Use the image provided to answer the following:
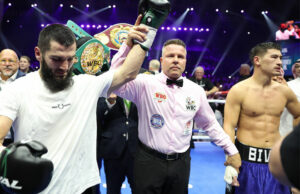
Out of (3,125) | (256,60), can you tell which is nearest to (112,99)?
(3,125)

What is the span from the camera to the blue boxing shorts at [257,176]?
7.19 feet

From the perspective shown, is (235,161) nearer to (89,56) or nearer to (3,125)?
(89,56)

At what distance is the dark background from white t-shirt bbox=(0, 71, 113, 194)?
1113cm

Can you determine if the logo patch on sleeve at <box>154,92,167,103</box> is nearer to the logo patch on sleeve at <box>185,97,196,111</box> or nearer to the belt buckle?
the logo patch on sleeve at <box>185,97,196,111</box>

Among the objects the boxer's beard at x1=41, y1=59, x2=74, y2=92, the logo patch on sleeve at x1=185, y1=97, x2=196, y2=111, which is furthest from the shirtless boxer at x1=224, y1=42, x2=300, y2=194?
the boxer's beard at x1=41, y1=59, x2=74, y2=92

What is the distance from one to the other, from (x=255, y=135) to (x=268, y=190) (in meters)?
0.49

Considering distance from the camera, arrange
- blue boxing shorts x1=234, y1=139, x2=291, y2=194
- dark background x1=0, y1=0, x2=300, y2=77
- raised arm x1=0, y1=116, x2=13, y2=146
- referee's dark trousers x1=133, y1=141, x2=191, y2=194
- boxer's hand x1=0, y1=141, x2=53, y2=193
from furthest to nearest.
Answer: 1. dark background x1=0, y1=0, x2=300, y2=77
2. blue boxing shorts x1=234, y1=139, x2=291, y2=194
3. referee's dark trousers x1=133, y1=141, x2=191, y2=194
4. raised arm x1=0, y1=116, x2=13, y2=146
5. boxer's hand x1=0, y1=141, x2=53, y2=193

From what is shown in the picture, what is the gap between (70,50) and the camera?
1.26 meters

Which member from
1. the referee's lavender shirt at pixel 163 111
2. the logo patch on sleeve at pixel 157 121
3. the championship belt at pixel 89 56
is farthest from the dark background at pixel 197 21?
the logo patch on sleeve at pixel 157 121

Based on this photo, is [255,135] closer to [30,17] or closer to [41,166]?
[41,166]

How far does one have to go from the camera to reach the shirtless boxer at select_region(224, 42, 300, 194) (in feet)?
7.25

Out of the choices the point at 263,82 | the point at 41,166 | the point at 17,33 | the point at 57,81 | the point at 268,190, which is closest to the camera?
the point at 41,166

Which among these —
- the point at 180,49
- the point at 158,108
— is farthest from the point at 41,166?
the point at 180,49

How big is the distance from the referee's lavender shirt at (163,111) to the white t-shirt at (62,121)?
20.1 inches
